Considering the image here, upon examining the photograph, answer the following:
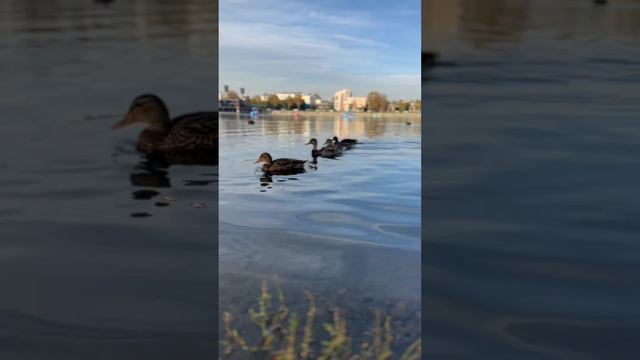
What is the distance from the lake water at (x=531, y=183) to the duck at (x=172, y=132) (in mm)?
531

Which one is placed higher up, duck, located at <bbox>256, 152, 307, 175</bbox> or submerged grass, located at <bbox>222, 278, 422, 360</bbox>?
duck, located at <bbox>256, 152, 307, 175</bbox>

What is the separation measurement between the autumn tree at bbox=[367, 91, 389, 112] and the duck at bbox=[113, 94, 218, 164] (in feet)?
1.36

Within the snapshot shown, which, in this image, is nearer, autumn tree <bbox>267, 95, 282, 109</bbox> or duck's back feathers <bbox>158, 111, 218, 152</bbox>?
duck's back feathers <bbox>158, 111, 218, 152</bbox>

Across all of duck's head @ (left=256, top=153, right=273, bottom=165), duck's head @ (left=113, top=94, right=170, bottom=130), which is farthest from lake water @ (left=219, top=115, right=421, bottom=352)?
duck's head @ (left=113, top=94, right=170, bottom=130)

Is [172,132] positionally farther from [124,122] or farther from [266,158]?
[266,158]

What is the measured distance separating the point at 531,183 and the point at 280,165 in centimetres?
64

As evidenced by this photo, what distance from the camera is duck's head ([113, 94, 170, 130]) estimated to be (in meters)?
1.21

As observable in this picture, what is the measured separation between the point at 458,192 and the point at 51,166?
3.25 ft

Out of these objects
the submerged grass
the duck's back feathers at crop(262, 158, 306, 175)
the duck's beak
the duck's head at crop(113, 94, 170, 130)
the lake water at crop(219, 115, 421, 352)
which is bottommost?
the submerged grass

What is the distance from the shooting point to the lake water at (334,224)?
50.4 inches

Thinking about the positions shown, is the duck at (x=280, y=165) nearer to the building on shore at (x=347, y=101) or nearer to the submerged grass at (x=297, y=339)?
the building on shore at (x=347, y=101)

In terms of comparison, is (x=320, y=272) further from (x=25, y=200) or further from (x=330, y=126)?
(x=25, y=200)

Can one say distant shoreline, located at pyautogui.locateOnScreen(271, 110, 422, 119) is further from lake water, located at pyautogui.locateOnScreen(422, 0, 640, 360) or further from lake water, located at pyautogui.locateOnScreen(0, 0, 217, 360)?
lake water, located at pyautogui.locateOnScreen(0, 0, 217, 360)

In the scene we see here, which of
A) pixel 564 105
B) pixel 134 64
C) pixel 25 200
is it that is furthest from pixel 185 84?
pixel 564 105
